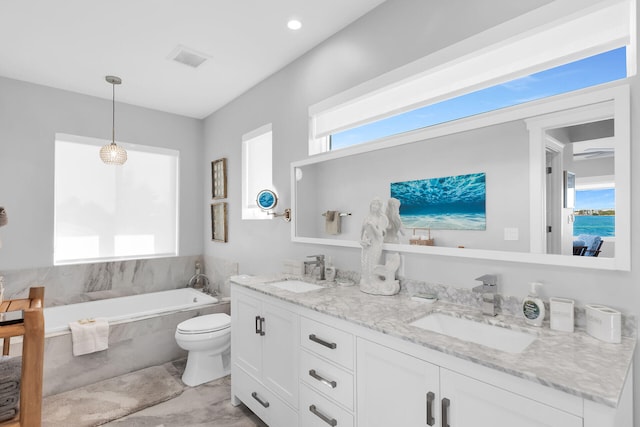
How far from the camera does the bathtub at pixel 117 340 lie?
262 centimetres

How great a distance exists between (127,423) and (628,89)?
3.20 metres

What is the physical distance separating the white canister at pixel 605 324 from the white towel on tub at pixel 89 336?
325 centimetres

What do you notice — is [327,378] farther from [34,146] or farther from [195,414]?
[34,146]

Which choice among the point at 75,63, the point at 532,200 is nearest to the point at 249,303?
the point at 532,200

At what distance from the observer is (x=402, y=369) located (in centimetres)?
129

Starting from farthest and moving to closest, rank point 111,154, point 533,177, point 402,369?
point 111,154
point 533,177
point 402,369

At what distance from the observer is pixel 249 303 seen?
7.31 ft

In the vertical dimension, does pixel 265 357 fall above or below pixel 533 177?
below

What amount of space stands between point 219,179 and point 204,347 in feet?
6.49

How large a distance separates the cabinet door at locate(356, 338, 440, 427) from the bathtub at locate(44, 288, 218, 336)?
2374 millimetres

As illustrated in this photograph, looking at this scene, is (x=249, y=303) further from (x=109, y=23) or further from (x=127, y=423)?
(x=109, y=23)

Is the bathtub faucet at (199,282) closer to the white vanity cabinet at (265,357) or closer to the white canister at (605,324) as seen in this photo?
the white vanity cabinet at (265,357)

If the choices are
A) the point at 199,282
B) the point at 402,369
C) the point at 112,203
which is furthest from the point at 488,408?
the point at 112,203

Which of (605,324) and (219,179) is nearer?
(605,324)
